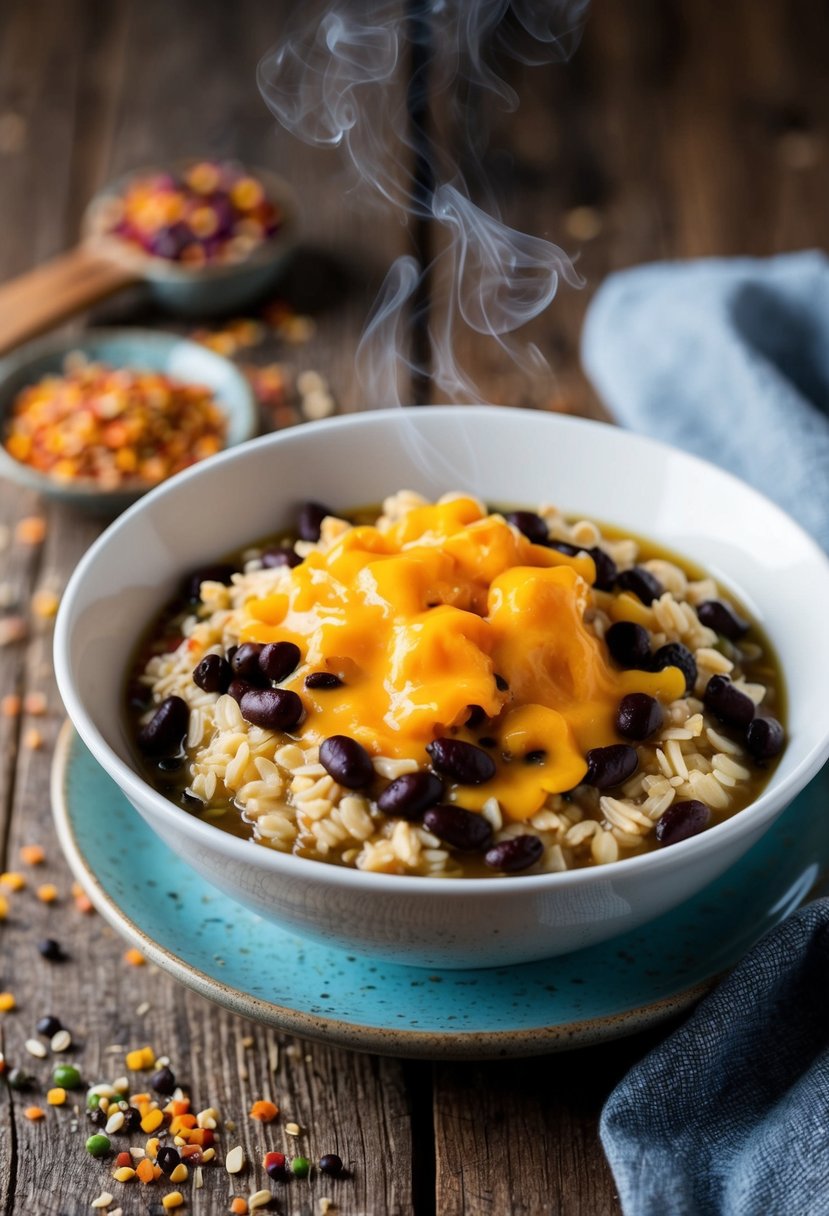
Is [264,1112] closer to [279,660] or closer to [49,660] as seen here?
[279,660]

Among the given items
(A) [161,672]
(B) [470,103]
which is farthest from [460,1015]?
(B) [470,103]

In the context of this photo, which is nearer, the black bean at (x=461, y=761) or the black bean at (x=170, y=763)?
the black bean at (x=461, y=761)

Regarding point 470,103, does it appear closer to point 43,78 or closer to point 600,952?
point 43,78

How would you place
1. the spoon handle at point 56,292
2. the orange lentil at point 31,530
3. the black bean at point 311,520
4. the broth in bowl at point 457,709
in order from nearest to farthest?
the broth in bowl at point 457,709 → the black bean at point 311,520 → the orange lentil at point 31,530 → the spoon handle at point 56,292

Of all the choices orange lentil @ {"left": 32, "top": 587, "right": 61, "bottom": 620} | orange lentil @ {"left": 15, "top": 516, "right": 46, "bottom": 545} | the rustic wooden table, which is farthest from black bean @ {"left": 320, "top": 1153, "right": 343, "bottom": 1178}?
orange lentil @ {"left": 15, "top": 516, "right": 46, "bottom": 545}

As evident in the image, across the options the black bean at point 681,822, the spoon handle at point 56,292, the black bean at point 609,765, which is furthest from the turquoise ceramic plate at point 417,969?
the spoon handle at point 56,292

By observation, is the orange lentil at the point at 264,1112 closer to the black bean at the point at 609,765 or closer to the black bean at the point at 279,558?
the black bean at the point at 609,765

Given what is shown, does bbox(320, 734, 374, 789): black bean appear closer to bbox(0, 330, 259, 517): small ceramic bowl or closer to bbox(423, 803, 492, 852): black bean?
bbox(423, 803, 492, 852): black bean

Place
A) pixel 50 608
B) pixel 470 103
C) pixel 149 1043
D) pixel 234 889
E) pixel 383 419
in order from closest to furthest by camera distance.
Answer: pixel 234 889 → pixel 149 1043 → pixel 383 419 → pixel 50 608 → pixel 470 103

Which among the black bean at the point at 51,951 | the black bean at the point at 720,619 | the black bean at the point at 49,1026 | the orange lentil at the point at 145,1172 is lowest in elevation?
the black bean at the point at 51,951
